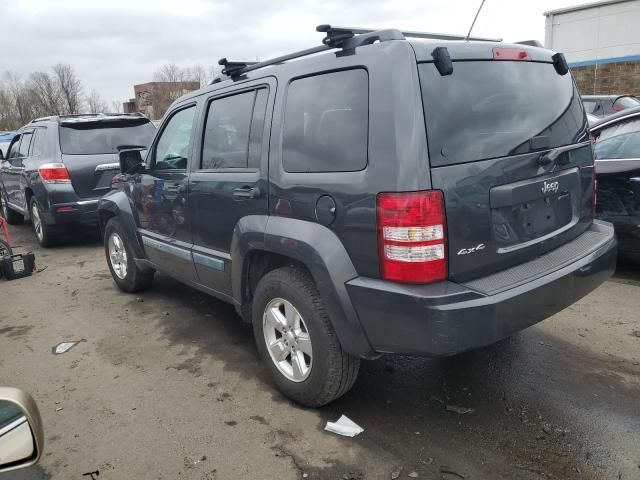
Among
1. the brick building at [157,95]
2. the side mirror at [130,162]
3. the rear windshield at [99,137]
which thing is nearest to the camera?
the side mirror at [130,162]

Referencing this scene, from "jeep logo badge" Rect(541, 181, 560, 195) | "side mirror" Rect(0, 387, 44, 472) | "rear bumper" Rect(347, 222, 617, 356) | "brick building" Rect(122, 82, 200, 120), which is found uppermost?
"brick building" Rect(122, 82, 200, 120)

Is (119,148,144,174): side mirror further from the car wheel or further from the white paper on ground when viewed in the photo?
the car wheel

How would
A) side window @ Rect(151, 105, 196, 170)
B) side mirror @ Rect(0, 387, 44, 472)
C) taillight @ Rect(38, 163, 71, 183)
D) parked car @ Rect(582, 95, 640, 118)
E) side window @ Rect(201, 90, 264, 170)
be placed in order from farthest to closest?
parked car @ Rect(582, 95, 640, 118) < taillight @ Rect(38, 163, 71, 183) < side window @ Rect(151, 105, 196, 170) < side window @ Rect(201, 90, 264, 170) < side mirror @ Rect(0, 387, 44, 472)

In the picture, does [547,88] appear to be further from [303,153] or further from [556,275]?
[303,153]

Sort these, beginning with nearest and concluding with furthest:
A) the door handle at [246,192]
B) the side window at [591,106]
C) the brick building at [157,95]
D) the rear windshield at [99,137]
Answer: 1. the door handle at [246,192]
2. the rear windshield at [99,137]
3. the side window at [591,106]
4. the brick building at [157,95]

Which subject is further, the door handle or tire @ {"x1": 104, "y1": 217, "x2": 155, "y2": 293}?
tire @ {"x1": 104, "y1": 217, "x2": 155, "y2": 293}

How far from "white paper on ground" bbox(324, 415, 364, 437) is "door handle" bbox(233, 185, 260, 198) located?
1.38 m

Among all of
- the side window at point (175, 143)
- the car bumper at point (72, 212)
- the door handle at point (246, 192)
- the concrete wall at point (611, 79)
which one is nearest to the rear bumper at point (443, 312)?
the door handle at point (246, 192)

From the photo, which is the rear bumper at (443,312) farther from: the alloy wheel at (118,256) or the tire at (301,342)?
the alloy wheel at (118,256)

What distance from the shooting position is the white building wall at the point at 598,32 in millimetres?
19719

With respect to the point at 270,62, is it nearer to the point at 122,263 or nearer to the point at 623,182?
the point at 122,263

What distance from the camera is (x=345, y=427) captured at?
285cm

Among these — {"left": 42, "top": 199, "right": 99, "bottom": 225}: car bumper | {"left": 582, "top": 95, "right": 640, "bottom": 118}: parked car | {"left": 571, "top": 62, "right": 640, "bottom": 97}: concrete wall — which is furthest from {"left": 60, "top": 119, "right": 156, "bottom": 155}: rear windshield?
{"left": 571, "top": 62, "right": 640, "bottom": 97}: concrete wall

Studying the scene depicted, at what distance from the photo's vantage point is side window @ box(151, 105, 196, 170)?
3.99 metres
